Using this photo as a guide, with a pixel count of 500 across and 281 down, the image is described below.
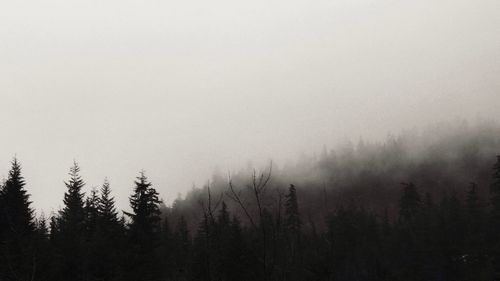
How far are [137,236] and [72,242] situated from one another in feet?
41.9

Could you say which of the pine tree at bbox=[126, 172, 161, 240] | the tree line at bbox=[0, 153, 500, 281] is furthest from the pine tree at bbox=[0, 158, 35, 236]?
the pine tree at bbox=[126, 172, 161, 240]

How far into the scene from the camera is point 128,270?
23.4 metres

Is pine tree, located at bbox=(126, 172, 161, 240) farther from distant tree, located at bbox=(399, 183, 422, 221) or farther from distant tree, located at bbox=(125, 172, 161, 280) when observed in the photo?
distant tree, located at bbox=(399, 183, 422, 221)

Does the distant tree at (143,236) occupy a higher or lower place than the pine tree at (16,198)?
lower

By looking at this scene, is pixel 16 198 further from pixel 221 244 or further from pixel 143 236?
pixel 221 244

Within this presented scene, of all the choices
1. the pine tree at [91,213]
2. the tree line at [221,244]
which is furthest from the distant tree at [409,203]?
the pine tree at [91,213]

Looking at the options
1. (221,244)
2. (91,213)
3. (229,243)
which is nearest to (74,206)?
(91,213)

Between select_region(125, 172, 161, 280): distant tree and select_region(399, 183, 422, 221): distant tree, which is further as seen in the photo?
select_region(399, 183, 422, 221): distant tree

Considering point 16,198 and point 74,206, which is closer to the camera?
point 16,198

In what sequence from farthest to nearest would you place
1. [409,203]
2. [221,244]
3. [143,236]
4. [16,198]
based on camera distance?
[409,203] < [16,198] < [143,236] < [221,244]

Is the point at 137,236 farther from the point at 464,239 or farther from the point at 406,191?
the point at 406,191

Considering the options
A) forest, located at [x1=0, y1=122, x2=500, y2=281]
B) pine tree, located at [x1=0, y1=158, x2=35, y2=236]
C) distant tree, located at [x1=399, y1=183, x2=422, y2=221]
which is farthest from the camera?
distant tree, located at [x1=399, y1=183, x2=422, y2=221]

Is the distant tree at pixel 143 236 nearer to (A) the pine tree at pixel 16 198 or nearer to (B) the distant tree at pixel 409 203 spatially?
(A) the pine tree at pixel 16 198

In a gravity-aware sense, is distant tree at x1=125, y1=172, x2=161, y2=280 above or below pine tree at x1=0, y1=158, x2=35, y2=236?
below
